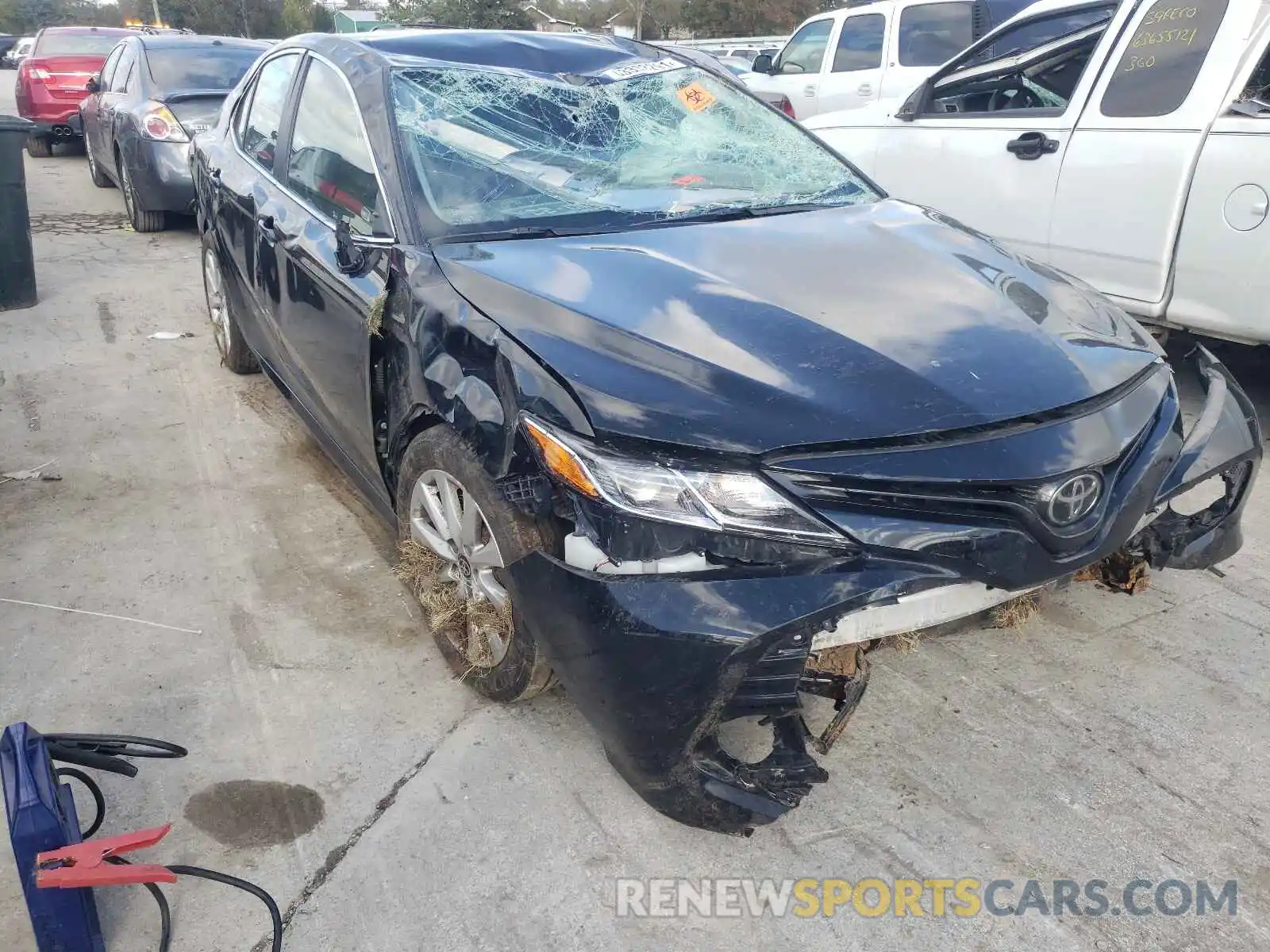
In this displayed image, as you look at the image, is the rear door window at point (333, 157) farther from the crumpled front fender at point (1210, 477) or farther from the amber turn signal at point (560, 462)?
the crumpled front fender at point (1210, 477)

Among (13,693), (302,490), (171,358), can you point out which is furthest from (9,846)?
(171,358)

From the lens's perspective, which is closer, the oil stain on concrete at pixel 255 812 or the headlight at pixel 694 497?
the headlight at pixel 694 497

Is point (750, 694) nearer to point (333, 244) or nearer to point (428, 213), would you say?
point (428, 213)

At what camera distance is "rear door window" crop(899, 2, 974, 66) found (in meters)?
9.39

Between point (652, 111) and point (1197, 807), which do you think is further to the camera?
point (652, 111)

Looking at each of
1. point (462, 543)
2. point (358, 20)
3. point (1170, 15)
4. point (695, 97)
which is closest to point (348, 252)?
point (462, 543)

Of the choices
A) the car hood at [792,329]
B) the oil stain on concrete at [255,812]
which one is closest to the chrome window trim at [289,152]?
the car hood at [792,329]

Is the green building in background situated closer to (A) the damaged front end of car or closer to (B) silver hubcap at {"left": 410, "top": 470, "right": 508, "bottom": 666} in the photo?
(B) silver hubcap at {"left": 410, "top": 470, "right": 508, "bottom": 666}

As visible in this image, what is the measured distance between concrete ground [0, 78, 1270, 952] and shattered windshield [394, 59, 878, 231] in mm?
1365

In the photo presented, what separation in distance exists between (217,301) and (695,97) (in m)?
2.97

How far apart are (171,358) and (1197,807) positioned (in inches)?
207

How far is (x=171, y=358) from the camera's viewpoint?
566 cm

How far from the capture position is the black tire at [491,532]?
2.32 m

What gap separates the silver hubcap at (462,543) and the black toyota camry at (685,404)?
0.04 ft
